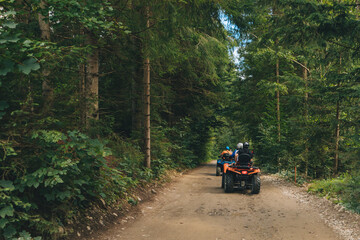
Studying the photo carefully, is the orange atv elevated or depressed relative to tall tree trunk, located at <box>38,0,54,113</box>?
depressed

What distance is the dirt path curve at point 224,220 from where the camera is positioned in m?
5.33

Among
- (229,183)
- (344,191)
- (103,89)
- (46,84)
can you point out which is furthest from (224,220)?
(103,89)

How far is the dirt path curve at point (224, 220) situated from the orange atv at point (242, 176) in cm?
46

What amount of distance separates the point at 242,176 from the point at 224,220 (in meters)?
3.66

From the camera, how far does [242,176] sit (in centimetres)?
979

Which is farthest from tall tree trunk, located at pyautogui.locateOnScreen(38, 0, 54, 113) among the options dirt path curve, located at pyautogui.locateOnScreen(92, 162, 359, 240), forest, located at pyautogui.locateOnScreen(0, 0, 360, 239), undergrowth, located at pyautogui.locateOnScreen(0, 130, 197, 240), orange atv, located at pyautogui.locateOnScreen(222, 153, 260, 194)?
orange atv, located at pyautogui.locateOnScreen(222, 153, 260, 194)

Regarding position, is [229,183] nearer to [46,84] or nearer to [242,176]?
[242,176]

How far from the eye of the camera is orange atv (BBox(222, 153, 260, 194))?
31.7 feet

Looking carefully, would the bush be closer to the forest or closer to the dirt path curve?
the forest

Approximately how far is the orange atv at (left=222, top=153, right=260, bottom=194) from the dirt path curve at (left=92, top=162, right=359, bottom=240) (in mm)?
460

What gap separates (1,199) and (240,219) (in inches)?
193

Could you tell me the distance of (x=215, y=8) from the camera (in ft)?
22.6

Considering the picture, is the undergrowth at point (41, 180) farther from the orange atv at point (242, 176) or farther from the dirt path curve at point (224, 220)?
the orange atv at point (242, 176)

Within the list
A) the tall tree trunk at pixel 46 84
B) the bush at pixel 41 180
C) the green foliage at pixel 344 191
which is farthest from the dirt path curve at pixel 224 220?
the tall tree trunk at pixel 46 84
